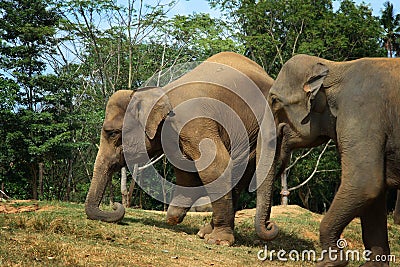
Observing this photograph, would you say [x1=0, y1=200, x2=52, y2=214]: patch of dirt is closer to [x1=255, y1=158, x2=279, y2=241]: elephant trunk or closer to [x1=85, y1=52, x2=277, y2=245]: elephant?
[x1=85, y1=52, x2=277, y2=245]: elephant

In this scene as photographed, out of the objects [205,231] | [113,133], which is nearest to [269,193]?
[205,231]

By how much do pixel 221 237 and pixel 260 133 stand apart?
7.86 ft

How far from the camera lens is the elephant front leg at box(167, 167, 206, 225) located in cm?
1040

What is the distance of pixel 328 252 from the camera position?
5.82 metres

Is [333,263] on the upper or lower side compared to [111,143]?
lower

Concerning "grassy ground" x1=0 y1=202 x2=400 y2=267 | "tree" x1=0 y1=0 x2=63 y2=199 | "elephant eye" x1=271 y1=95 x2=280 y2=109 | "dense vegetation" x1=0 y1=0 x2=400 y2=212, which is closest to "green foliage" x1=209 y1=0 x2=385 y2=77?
"dense vegetation" x1=0 y1=0 x2=400 y2=212

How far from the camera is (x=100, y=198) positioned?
31.7 ft

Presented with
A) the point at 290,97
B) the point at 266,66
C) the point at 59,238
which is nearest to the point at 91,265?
the point at 59,238

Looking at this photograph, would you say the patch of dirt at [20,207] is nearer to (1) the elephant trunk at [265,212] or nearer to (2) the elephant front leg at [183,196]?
(2) the elephant front leg at [183,196]

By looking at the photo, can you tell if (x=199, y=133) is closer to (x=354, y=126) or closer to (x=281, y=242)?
(x=281, y=242)

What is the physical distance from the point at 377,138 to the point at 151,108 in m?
4.85

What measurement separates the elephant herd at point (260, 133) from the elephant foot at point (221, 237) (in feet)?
0.05

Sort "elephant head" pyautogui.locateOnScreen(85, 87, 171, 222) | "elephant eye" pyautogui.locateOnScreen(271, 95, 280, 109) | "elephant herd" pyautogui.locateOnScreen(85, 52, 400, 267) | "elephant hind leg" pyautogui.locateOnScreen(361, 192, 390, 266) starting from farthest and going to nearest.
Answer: "elephant head" pyautogui.locateOnScreen(85, 87, 171, 222)
"elephant eye" pyautogui.locateOnScreen(271, 95, 280, 109)
"elephant hind leg" pyautogui.locateOnScreen(361, 192, 390, 266)
"elephant herd" pyautogui.locateOnScreen(85, 52, 400, 267)

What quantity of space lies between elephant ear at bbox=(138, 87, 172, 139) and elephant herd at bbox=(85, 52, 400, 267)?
0.02 metres
